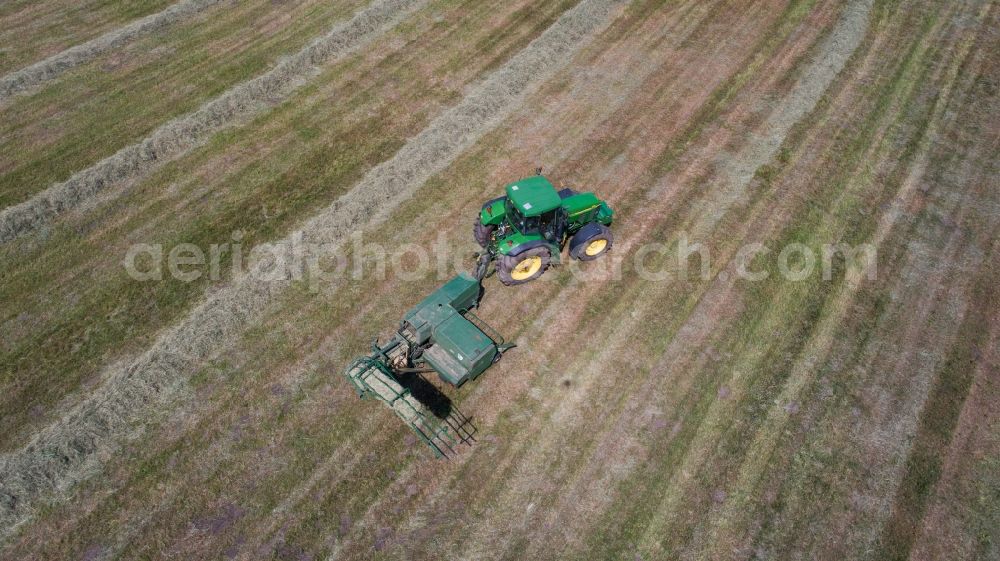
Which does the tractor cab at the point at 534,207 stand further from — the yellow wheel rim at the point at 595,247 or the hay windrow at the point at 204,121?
the hay windrow at the point at 204,121

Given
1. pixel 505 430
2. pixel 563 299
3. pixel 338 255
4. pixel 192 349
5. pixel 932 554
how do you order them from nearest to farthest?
pixel 932 554 → pixel 505 430 → pixel 192 349 → pixel 563 299 → pixel 338 255

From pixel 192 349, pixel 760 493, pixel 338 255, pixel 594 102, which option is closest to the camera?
pixel 760 493

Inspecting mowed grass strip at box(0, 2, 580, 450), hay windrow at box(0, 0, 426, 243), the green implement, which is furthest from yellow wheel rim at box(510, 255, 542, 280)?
hay windrow at box(0, 0, 426, 243)

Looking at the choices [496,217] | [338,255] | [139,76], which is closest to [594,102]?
[496,217]

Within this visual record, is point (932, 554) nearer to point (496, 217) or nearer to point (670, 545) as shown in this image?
point (670, 545)

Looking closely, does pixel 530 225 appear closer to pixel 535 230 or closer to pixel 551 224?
pixel 535 230

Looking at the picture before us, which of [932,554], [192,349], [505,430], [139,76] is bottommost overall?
[932,554]
